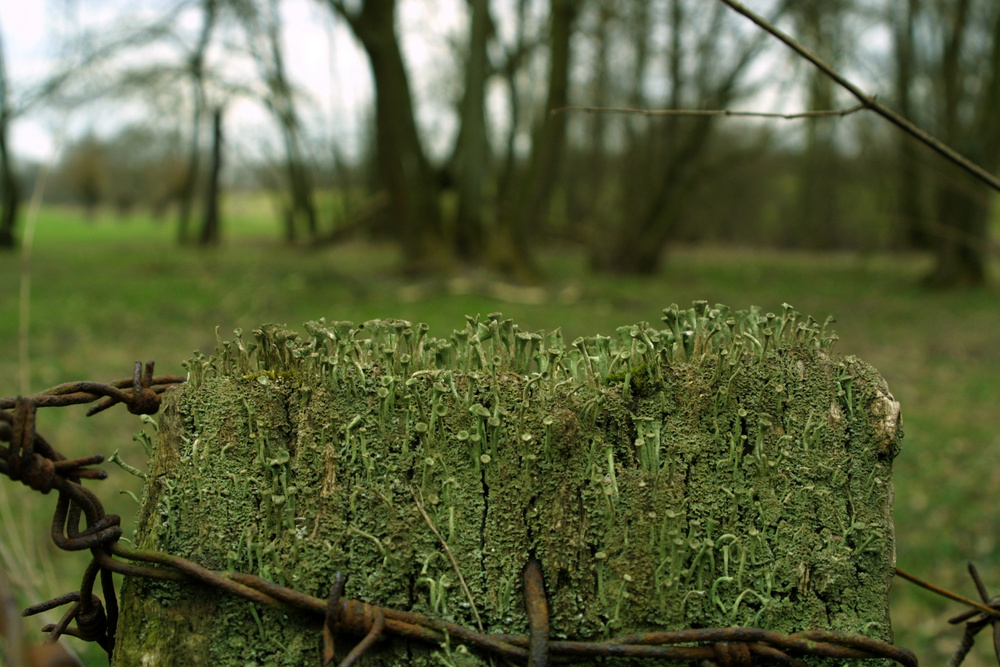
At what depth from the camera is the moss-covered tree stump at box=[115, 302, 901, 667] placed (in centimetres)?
95

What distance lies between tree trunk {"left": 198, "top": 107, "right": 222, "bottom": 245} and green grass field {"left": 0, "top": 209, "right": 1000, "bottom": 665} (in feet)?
5.09

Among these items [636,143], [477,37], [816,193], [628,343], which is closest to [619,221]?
[636,143]

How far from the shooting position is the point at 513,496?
3.16 feet

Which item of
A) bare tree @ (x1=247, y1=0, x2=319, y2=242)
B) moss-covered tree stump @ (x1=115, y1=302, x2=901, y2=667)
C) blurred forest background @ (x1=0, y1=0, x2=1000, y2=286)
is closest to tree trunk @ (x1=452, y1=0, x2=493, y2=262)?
blurred forest background @ (x1=0, y1=0, x2=1000, y2=286)

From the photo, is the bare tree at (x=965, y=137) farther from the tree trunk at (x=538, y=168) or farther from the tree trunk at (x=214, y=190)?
the tree trunk at (x=214, y=190)

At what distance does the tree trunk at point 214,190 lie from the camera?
17438mm

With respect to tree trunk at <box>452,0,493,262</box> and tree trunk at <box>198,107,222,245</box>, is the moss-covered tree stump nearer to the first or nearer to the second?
tree trunk at <box>452,0,493,262</box>

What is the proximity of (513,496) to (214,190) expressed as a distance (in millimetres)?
18581

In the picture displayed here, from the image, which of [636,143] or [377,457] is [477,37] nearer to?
[636,143]

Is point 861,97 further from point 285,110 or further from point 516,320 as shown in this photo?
point 285,110

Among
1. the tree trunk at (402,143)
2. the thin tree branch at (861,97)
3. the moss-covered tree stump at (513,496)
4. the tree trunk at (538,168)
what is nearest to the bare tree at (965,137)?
the tree trunk at (538,168)

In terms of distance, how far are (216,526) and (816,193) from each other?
33383 millimetres

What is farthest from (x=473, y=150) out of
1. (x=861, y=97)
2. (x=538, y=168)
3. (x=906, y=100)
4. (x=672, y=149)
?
(x=861, y=97)

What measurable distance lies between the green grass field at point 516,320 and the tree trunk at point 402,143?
88 cm
